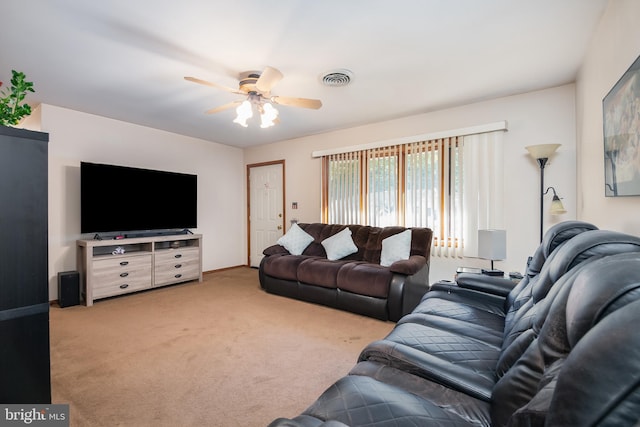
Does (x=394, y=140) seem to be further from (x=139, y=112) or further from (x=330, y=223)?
(x=139, y=112)

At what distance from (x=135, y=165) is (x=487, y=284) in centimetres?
483

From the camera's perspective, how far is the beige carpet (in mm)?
1715

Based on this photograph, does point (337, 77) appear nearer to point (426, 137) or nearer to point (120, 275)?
point (426, 137)

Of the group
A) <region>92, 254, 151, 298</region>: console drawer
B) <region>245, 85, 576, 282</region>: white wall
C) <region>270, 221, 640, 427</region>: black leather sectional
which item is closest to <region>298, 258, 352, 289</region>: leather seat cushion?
<region>245, 85, 576, 282</region>: white wall

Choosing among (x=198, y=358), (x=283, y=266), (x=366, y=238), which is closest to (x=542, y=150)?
(x=366, y=238)

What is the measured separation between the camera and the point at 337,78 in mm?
2805

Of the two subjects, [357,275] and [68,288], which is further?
[68,288]

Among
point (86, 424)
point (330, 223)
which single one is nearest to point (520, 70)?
point (330, 223)

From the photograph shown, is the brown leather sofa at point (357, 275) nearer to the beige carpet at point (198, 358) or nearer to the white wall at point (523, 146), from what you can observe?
the beige carpet at point (198, 358)

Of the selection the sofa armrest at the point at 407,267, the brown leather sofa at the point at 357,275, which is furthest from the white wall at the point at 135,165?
the sofa armrest at the point at 407,267

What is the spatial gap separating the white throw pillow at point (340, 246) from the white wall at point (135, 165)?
98.0 inches

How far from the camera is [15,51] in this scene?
2.35 m

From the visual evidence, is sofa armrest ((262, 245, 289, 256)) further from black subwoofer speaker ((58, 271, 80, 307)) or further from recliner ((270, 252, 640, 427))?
recliner ((270, 252, 640, 427))

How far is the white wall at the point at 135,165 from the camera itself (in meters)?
3.66
